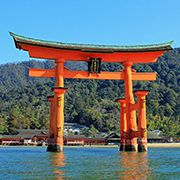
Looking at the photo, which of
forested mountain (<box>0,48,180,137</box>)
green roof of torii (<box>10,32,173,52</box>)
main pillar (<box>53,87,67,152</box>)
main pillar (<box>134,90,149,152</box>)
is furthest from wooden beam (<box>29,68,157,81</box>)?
forested mountain (<box>0,48,180,137</box>)

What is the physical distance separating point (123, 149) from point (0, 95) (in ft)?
374

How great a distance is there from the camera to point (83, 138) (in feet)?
215

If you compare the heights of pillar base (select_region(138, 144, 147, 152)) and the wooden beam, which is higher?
the wooden beam

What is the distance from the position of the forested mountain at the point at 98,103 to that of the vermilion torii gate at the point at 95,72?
145 ft

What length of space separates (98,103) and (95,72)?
85141 mm

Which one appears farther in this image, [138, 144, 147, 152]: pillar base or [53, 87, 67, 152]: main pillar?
[138, 144, 147, 152]: pillar base

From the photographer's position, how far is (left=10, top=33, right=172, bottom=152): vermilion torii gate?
26.3 m

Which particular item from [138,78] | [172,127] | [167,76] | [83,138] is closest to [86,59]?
[138,78]

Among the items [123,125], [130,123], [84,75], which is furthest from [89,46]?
[123,125]

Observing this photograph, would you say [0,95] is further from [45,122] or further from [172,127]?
[172,127]

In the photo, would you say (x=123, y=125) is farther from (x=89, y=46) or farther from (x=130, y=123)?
(x=89, y=46)

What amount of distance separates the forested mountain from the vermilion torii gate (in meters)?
44.2

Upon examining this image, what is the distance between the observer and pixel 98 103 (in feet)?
374

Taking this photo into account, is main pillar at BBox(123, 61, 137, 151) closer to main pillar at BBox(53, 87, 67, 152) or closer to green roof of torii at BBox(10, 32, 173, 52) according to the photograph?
green roof of torii at BBox(10, 32, 173, 52)
